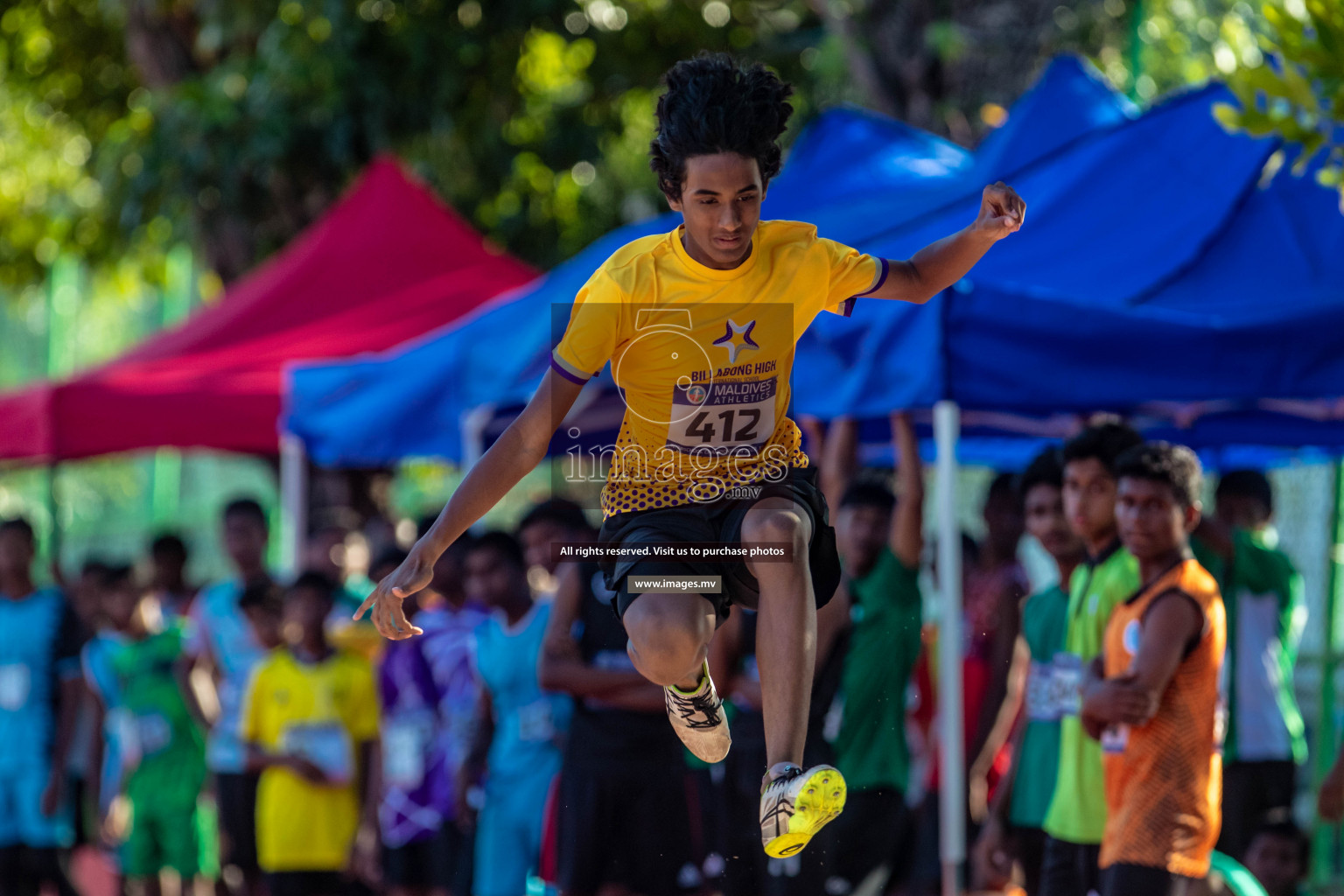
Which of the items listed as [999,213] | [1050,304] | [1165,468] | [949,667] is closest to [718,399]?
[999,213]

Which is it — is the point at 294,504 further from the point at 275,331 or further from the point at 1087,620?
the point at 1087,620

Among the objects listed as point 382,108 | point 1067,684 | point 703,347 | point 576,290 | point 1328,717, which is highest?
point 382,108

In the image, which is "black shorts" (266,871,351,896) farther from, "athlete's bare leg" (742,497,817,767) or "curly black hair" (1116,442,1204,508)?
"athlete's bare leg" (742,497,817,767)

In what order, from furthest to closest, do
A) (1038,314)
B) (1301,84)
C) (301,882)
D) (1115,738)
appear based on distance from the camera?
(301,882), (1038,314), (1301,84), (1115,738)

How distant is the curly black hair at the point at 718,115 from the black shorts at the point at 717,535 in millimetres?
630

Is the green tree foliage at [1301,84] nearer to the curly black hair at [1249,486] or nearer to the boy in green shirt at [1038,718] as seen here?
the boy in green shirt at [1038,718]

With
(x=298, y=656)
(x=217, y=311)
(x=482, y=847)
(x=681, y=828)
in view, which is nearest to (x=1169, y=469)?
(x=681, y=828)

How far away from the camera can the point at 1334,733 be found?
8.54 meters

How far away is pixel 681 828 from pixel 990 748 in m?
1.24

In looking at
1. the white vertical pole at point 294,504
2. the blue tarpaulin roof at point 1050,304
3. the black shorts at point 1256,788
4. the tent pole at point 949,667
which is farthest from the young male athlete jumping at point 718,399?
the white vertical pole at point 294,504

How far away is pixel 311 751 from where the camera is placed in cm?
724

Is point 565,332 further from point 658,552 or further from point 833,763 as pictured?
point 833,763

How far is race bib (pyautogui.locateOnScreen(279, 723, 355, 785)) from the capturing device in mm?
7227

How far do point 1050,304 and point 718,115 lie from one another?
7.90 ft
